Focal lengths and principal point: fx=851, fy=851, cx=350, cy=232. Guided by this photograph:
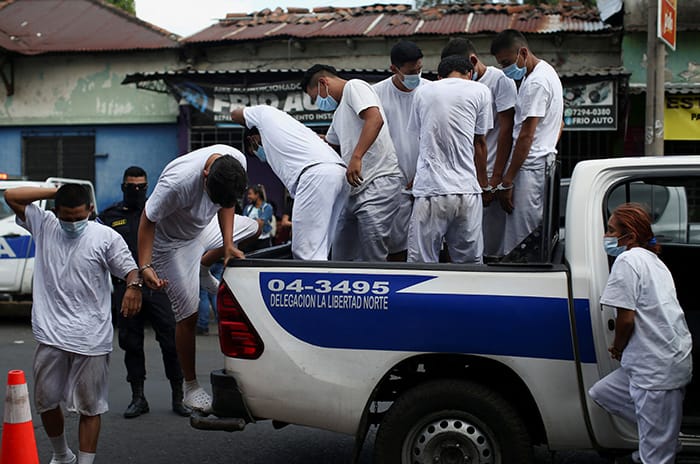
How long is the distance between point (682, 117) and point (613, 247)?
447 inches

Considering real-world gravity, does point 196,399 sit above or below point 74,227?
below

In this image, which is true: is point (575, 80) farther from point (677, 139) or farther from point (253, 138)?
point (253, 138)

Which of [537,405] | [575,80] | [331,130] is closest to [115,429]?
[331,130]

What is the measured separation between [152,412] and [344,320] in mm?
3267

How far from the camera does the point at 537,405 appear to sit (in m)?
4.00

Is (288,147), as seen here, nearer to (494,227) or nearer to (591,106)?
(494,227)

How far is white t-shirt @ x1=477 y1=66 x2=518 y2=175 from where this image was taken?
599 centimetres

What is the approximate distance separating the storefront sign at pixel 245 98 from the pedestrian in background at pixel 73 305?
998cm

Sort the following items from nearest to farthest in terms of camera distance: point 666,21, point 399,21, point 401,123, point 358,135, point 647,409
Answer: point 647,409 → point 358,135 → point 401,123 → point 666,21 → point 399,21

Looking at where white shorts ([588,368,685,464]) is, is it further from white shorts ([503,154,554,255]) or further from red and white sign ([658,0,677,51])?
red and white sign ([658,0,677,51])

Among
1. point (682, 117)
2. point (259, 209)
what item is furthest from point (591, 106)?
point (259, 209)

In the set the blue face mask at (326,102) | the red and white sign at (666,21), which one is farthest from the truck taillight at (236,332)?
the red and white sign at (666,21)

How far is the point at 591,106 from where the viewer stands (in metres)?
14.0

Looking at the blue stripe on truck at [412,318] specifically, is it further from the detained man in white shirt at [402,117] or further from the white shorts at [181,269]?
the detained man in white shirt at [402,117]
